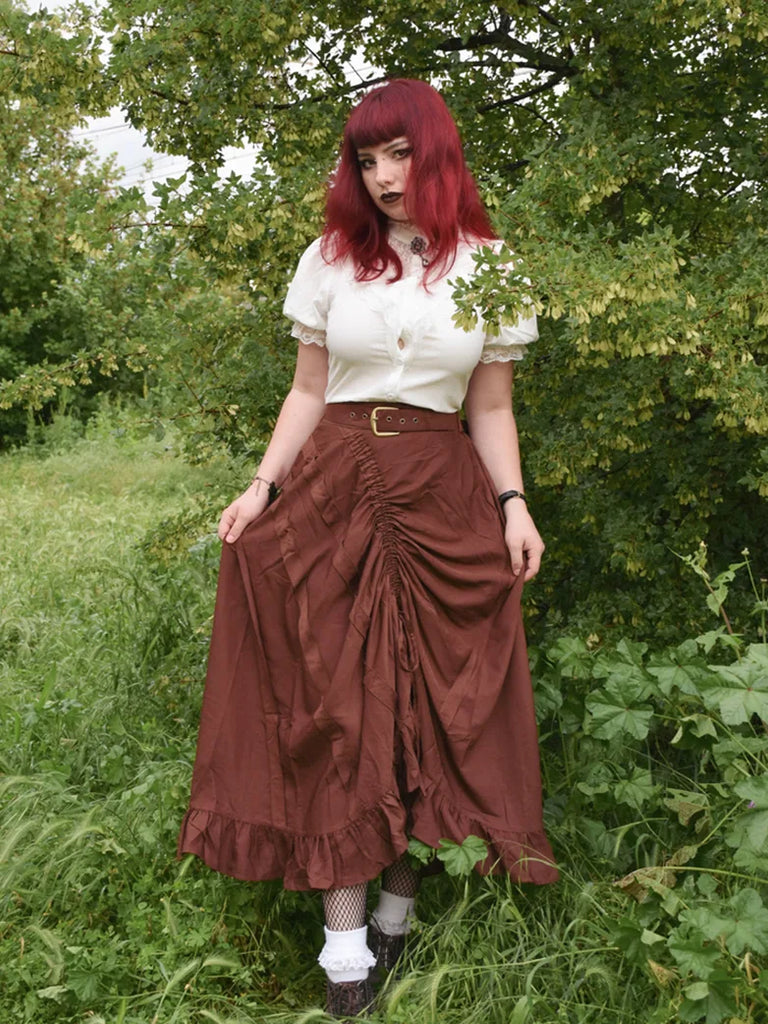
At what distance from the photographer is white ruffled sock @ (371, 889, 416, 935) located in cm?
271

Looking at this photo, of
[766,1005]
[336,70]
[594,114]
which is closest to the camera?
[766,1005]

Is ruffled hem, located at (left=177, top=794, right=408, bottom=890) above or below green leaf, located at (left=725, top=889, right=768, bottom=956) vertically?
above

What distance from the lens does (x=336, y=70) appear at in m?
3.71

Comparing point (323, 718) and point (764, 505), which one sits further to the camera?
point (764, 505)

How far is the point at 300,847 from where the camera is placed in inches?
101

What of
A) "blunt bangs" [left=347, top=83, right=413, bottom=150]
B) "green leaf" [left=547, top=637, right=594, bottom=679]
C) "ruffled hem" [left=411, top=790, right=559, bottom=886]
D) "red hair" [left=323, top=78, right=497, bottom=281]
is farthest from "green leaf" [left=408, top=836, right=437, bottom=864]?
"blunt bangs" [left=347, top=83, right=413, bottom=150]

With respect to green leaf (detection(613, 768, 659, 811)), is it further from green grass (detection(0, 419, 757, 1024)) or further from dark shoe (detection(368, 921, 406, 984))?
dark shoe (detection(368, 921, 406, 984))

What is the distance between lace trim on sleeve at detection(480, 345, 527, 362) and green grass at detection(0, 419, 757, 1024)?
1139 mm

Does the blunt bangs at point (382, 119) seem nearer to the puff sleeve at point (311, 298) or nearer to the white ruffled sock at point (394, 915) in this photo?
the puff sleeve at point (311, 298)

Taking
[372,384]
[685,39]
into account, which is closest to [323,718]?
[372,384]

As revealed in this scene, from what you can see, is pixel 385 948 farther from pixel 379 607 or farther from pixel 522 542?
pixel 522 542

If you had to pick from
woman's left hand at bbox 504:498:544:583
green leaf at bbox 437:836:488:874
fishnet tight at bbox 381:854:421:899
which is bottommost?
fishnet tight at bbox 381:854:421:899

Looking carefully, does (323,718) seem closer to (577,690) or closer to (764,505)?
(577,690)

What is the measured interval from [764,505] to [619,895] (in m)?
1.30
